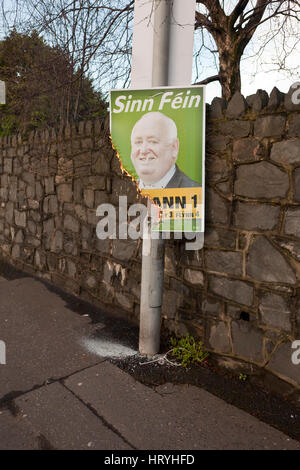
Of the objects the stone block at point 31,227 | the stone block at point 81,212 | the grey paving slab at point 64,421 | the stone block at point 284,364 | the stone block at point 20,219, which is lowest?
the grey paving slab at point 64,421

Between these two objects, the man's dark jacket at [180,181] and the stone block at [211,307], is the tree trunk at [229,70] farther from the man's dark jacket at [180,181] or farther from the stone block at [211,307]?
the stone block at [211,307]

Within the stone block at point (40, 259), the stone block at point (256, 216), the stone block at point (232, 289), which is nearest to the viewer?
the stone block at point (256, 216)

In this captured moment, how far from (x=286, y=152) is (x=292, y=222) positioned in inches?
19.9

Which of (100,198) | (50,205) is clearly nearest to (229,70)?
(100,198)

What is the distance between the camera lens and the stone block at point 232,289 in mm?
2861

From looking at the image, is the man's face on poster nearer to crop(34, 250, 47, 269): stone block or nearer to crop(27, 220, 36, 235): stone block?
crop(34, 250, 47, 269): stone block

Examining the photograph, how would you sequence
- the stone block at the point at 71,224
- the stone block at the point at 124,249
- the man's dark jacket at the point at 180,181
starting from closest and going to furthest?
the man's dark jacket at the point at 180,181, the stone block at the point at 124,249, the stone block at the point at 71,224

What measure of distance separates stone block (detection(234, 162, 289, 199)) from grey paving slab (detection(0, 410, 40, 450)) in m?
2.28

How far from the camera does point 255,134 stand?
106 inches

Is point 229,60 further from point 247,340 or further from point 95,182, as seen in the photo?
point 247,340

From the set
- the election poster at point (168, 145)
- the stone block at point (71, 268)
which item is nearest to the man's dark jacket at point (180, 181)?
the election poster at point (168, 145)

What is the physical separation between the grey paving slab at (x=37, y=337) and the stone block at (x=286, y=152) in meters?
2.33

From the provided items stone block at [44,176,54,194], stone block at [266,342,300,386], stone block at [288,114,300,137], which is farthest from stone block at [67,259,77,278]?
stone block at [288,114,300,137]
